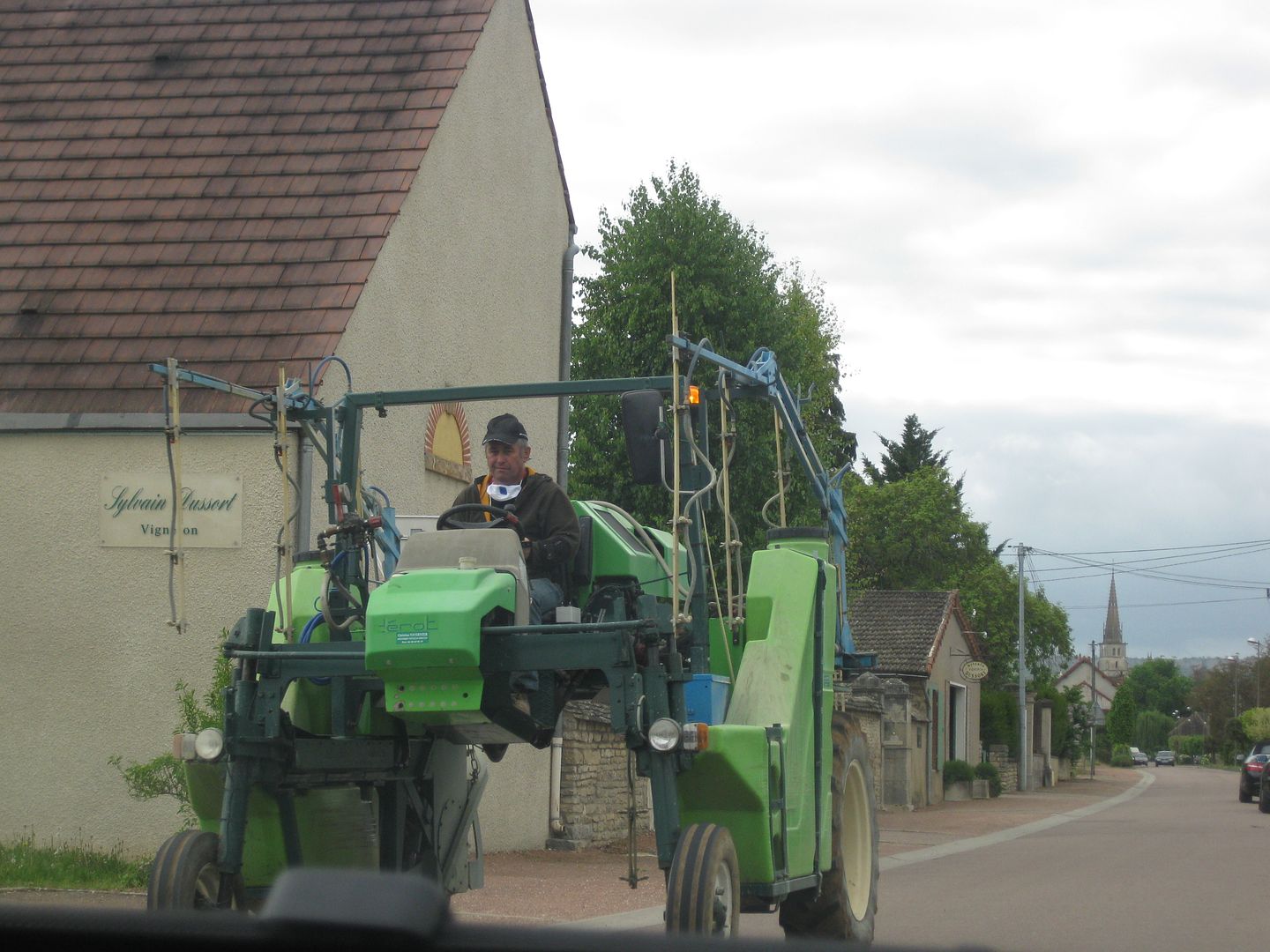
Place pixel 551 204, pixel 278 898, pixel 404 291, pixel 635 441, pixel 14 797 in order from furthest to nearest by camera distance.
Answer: pixel 551 204
pixel 404 291
pixel 14 797
pixel 635 441
pixel 278 898

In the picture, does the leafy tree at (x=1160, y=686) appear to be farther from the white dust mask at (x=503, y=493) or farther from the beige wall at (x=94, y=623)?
the white dust mask at (x=503, y=493)

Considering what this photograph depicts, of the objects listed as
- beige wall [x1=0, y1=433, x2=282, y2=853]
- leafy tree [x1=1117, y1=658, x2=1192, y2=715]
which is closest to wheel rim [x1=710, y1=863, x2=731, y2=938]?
beige wall [x1=0, y1=433, x2=282, y2=853]

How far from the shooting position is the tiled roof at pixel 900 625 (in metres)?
42.4

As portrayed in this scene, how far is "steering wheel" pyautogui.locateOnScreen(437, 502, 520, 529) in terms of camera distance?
6.99 m

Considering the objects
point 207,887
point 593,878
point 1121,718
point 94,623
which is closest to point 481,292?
point 94,623

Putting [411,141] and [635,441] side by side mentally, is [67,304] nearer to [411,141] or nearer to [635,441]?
[411,141]

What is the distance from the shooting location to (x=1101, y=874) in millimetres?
15867

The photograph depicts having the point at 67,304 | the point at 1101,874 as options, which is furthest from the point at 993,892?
the point at 67,304

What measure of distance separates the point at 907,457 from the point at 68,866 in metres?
62.0

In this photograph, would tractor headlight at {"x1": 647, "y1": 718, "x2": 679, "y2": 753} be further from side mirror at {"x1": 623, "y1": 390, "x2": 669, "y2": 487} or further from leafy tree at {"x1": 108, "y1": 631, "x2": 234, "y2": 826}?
leafy tree at {"x1": 108, "y1": 631, "x2": 234, "y2": 826}

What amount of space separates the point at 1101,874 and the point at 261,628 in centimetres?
1157

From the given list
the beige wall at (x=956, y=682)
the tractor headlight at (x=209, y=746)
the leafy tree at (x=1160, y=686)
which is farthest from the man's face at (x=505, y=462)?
the leafy tree at (x=1160, y=686)

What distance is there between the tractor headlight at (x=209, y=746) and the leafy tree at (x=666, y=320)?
1864 cm

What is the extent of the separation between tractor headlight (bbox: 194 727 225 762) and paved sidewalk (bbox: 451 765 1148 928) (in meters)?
1.16
